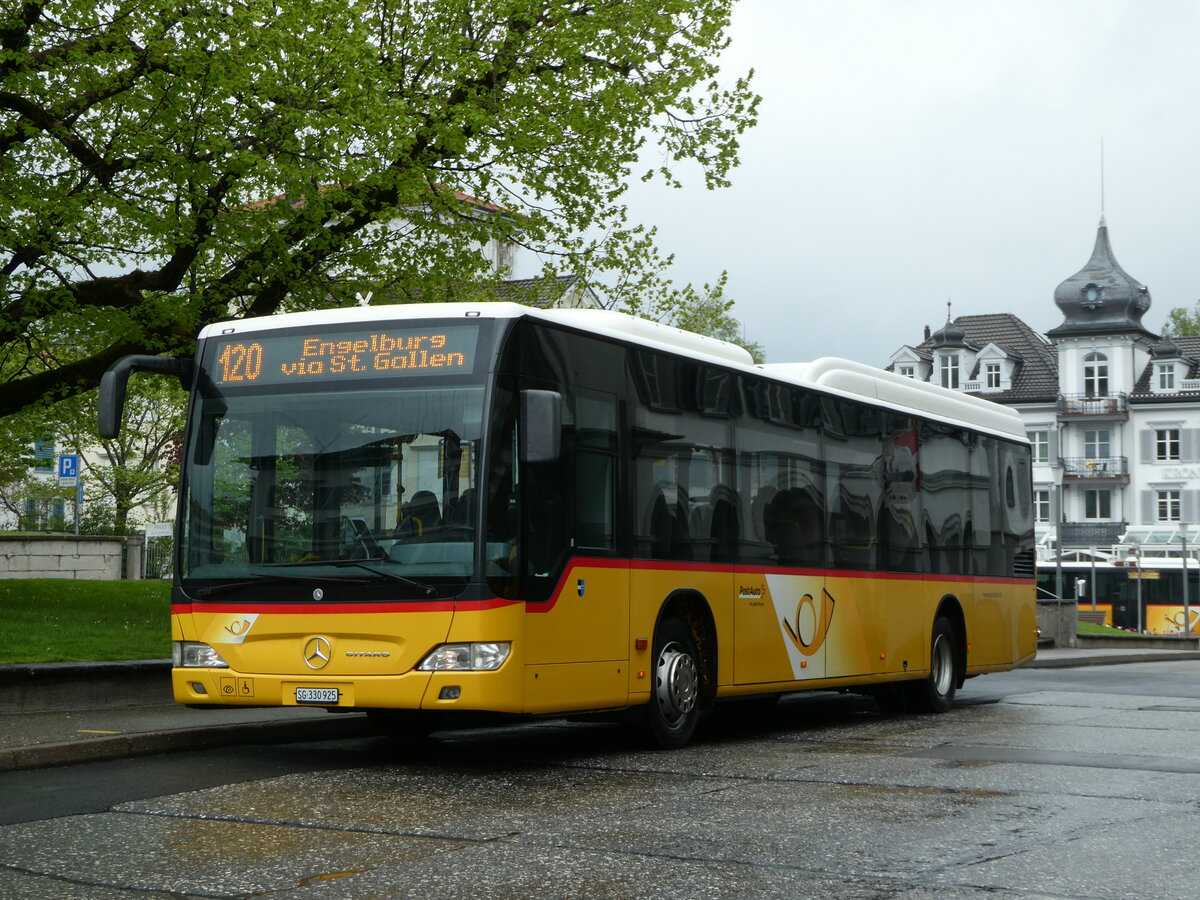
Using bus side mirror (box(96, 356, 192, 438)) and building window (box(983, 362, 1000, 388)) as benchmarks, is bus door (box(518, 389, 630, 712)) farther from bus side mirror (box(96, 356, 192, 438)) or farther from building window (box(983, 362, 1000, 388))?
building window (box(983, 362, 1000, 388))

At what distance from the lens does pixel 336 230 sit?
2098 cm

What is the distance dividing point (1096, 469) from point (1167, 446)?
3.43m

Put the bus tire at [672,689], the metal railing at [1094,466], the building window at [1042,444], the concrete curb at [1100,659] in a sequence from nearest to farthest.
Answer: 1. the bus tire at [672,689]
2. the concrete curb at [1100,659]
3. the metal railing at [1094,466]
4. the building window at [1042,444]

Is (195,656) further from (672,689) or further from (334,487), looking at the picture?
(672,689)

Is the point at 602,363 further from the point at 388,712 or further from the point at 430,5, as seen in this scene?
the point at 430,5

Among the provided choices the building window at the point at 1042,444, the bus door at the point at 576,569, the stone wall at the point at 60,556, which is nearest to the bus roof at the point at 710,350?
the bus door at the point at 576,569

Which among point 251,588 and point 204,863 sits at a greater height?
point 251,588

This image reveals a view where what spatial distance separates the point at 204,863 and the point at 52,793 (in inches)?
112

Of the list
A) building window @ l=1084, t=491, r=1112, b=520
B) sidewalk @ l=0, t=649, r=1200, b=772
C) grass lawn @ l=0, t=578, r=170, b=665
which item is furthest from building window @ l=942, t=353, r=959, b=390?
sidewalk @ l=0, t=649, r=1200, b=772

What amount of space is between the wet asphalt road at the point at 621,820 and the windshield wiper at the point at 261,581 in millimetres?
1184

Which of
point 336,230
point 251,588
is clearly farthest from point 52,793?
point 336,230

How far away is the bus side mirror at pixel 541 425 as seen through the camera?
10344 mm

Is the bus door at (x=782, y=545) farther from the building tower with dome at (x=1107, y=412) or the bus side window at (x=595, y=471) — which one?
the building tower with dome at (x=1107, y=412)

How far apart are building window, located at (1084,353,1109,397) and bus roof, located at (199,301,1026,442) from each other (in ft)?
205
